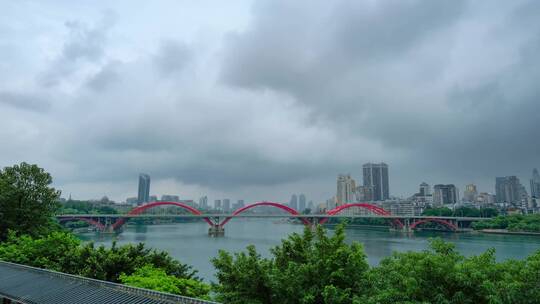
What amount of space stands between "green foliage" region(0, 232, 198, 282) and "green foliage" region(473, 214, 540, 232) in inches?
2831

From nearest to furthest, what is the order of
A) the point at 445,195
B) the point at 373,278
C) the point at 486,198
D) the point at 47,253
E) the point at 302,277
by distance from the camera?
the point at 373,278 < the point at 302,277 < the point at 47,253 < the point at 445,195 < the point at 486,198

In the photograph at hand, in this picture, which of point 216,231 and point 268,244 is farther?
point 216,231

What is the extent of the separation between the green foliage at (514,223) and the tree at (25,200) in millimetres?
74907

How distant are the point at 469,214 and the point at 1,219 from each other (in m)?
98.2

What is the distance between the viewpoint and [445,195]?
17225 centimetres

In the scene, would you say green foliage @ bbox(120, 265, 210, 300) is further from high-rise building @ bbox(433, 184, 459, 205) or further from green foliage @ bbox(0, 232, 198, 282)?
high-rise building @ bbox(433, 184, 459, 205)

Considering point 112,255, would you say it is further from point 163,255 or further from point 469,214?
point 469,214

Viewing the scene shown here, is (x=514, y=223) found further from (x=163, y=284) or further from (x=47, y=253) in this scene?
(x=47, y=253)

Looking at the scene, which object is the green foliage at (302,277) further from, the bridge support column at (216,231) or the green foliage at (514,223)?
the green foliage at (514,223)

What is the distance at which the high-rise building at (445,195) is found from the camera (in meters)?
172

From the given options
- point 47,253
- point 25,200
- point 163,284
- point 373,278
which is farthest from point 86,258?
point 25,200

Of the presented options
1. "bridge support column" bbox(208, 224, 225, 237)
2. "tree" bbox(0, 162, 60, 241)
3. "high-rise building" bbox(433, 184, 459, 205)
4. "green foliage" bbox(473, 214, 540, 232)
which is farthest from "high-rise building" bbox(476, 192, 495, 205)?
"tree" bbox(0, 162, 60, 241)

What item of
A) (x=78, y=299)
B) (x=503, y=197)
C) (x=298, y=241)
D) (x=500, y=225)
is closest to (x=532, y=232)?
(x=500, y=225)

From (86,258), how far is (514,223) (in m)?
Answer: 78.2
